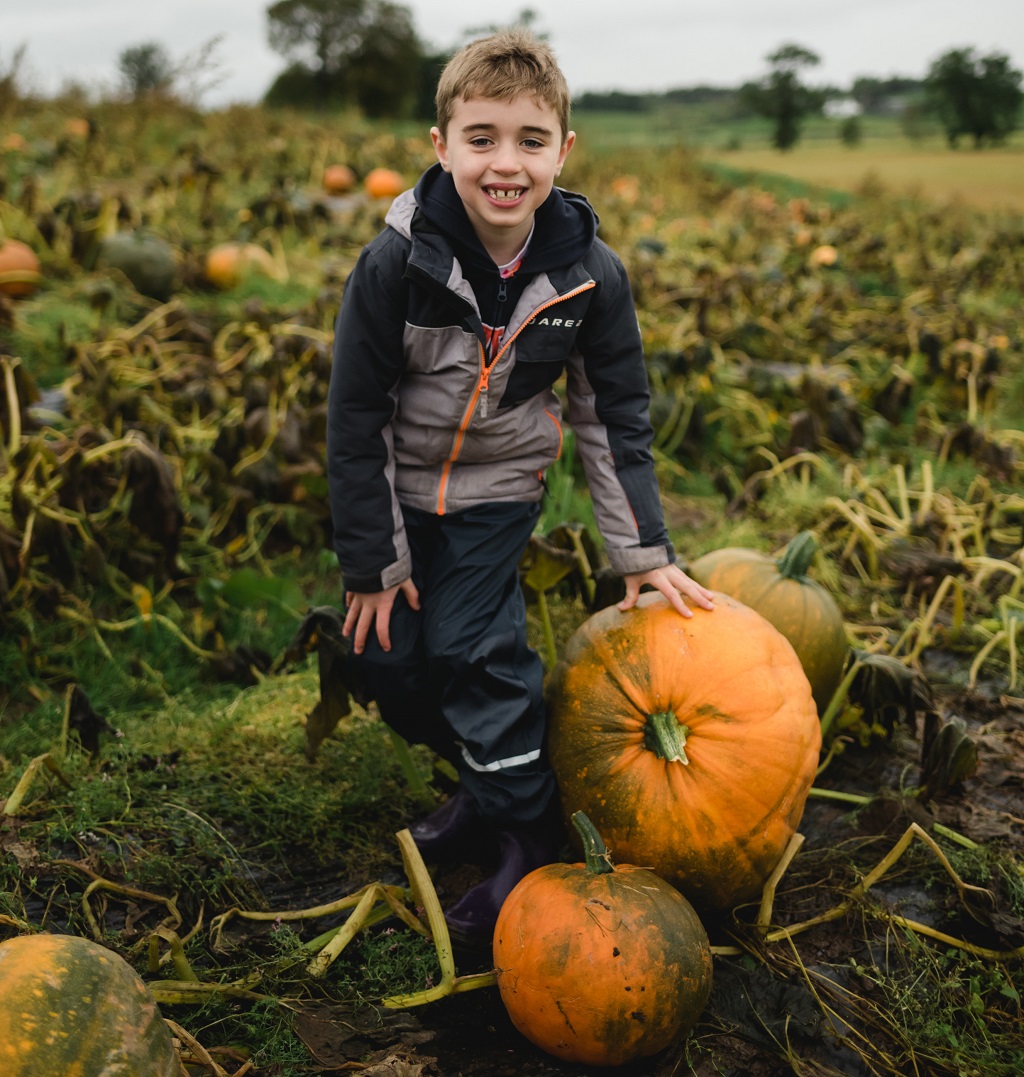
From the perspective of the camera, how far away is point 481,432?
86.2 inches

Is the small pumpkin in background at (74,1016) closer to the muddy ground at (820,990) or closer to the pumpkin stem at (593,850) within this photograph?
the muddy ground at (820,990)

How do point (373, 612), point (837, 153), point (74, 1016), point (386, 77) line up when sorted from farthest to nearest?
point (386, 77) < point (837, 153) < point (373, 612) < point (74, 1016)

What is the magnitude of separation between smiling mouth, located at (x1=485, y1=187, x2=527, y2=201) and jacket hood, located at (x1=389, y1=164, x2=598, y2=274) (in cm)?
9

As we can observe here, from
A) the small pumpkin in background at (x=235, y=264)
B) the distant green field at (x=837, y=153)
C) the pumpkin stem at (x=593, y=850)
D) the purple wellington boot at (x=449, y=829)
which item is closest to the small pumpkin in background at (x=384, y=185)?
the small pumpkin in background at (x=235, y=264)

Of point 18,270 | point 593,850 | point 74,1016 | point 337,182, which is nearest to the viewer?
point 74,1016

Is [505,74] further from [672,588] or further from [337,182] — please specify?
[337,182]

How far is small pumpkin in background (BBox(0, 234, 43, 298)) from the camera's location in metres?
4.86

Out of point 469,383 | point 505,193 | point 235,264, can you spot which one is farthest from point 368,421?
point 235,264

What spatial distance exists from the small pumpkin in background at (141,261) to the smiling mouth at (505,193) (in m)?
3.72

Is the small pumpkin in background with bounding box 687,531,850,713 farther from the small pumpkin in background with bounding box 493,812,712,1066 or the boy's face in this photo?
the boy's face

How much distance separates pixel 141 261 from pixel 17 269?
1.92 ft

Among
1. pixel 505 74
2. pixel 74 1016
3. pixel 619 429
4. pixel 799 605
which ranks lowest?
pixel 74 1016

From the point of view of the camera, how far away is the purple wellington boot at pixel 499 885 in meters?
2.01

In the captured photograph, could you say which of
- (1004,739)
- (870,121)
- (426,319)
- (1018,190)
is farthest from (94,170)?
(870,121)
